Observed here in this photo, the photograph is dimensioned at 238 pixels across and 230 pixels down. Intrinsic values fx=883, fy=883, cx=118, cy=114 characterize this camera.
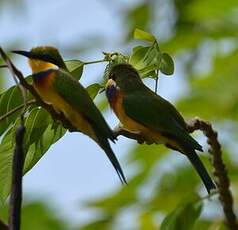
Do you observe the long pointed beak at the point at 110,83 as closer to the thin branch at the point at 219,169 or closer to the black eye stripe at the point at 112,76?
the black eye stripe at the point at 112,76

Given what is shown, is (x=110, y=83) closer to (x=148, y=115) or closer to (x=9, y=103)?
(x=148, y=115)

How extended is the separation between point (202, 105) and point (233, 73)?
0.16 metres

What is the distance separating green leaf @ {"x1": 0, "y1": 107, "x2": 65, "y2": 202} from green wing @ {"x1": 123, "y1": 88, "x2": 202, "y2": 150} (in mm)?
192

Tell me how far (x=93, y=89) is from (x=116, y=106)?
11 centimetres

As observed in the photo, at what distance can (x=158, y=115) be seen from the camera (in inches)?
73.0

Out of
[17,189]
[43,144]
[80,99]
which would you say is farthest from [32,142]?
[17,189]

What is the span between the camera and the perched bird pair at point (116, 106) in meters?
1.72

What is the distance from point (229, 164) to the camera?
10.0 feet

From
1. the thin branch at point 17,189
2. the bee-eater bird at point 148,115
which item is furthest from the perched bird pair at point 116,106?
the thin branch at point 17,189

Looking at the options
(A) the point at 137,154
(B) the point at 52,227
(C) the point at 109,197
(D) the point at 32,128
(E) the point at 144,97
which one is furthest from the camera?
(B) the point at 52,227

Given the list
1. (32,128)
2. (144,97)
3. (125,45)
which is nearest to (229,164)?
(125,45)

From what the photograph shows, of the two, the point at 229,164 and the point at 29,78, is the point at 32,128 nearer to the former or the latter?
the point at 29,78

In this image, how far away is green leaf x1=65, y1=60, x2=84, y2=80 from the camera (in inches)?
73.5

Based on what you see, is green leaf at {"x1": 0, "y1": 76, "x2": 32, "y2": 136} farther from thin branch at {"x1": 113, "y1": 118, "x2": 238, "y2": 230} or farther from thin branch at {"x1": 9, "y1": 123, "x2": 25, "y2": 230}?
thin branch at {"x1": 9, "y1": 123, "x2": 25, "y2": 230}
